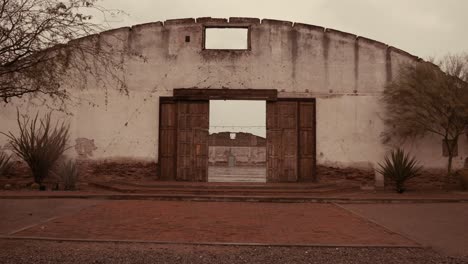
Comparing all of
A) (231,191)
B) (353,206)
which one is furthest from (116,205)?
(353,206)

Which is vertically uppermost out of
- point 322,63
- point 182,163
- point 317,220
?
point 322,63

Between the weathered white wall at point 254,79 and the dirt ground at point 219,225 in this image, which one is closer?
the dirt ground at point 219,225

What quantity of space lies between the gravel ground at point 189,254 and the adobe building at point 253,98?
8.24m

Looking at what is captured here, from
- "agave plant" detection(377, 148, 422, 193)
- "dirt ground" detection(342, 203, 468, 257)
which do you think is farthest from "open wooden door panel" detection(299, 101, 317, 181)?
"dirt ground" detection(342, 203, 468, 257)

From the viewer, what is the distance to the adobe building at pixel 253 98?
47.0 feet

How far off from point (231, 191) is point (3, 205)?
5.31 meters

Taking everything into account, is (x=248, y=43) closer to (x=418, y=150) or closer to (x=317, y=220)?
(x=418, y=150)

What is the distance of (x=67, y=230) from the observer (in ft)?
23.2

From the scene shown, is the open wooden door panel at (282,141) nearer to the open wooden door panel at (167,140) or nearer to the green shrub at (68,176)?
the open wooden door panel at (167,140)

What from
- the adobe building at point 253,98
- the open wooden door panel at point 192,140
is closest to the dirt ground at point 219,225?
the open wooden door panel at point 192,140

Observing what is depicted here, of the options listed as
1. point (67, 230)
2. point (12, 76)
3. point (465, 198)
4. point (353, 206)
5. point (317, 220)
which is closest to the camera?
point (12, 76)

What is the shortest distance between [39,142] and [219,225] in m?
7.99

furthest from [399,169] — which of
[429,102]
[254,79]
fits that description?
[254,79]

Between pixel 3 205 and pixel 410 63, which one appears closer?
pixel 3 205
